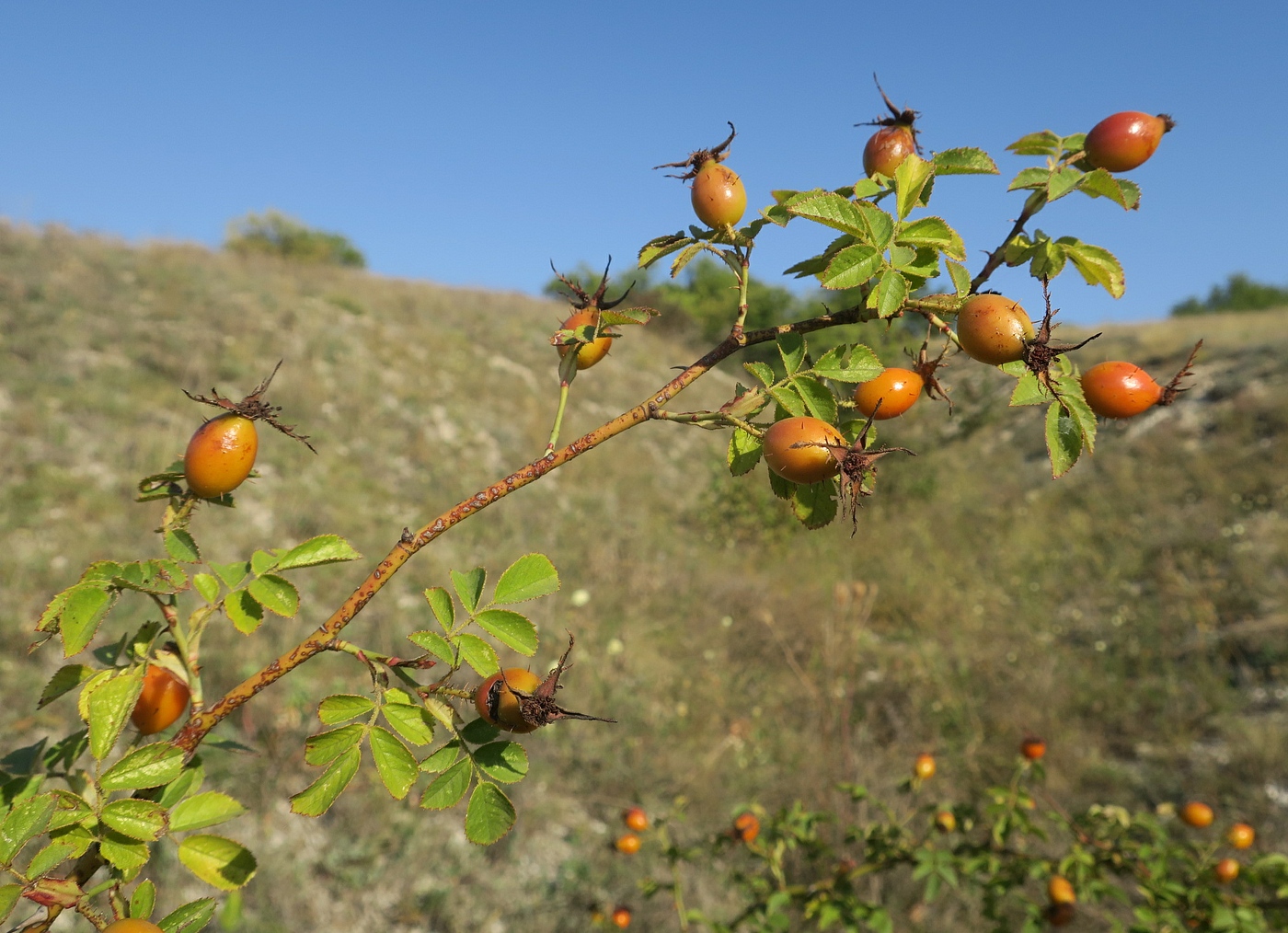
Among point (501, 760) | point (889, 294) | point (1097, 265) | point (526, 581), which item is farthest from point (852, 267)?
point (501, 760)

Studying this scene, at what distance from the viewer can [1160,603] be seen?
233 inches

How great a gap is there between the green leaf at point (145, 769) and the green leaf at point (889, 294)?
2.56ft

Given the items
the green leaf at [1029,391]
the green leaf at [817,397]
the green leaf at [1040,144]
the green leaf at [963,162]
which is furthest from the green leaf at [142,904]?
the green leaf at [1040,144]

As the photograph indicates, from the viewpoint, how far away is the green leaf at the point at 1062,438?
756mm

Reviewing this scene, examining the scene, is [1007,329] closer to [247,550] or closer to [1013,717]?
[1013,717]

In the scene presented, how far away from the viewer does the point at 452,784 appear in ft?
2.31

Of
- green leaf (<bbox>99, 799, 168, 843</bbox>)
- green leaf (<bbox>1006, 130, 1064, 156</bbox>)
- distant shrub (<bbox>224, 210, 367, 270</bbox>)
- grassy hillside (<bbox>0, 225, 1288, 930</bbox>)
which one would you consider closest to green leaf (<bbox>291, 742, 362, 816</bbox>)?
green leaf (<bbox>99, 799, 168, 843</bbox>)

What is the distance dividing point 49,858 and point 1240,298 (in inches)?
1501

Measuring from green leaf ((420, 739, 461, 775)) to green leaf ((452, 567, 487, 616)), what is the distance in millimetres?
135

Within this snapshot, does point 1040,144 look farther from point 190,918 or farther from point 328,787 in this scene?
point 190,918

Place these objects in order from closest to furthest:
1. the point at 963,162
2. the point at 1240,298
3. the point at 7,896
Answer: the point at 7,896 → the point at 963,162 → the point at 1240,298

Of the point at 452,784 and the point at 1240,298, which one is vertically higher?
the point at 1240,298

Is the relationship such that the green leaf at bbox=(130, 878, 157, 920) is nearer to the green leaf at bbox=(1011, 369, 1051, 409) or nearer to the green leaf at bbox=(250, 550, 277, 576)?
the green leaf at bbox=(250, 550, 277, 576)

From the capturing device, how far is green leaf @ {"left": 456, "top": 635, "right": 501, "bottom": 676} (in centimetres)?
73
